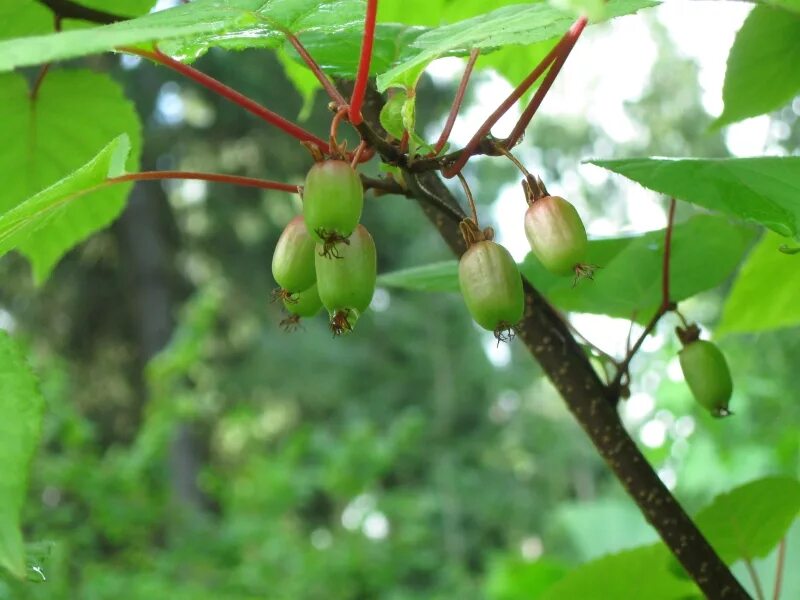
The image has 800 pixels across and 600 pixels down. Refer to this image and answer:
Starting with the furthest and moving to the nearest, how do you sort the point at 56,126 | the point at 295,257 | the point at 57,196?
the point at 56,126
the point at 295,257
the point at 57,196

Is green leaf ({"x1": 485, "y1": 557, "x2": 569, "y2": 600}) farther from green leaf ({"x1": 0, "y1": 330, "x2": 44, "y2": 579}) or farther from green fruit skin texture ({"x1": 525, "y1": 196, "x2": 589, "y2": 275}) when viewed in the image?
green leaf ({"x1": 0, "y1": 330, "x2": 44, "y2": 579})

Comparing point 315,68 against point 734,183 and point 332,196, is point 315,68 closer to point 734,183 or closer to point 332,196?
point 332,196

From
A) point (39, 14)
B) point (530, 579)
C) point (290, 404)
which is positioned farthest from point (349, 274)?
point (290, 404)

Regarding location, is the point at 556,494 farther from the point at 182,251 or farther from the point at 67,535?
the point at 67,535

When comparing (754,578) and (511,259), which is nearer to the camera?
(511,259)

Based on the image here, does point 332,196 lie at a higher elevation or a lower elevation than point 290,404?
lower

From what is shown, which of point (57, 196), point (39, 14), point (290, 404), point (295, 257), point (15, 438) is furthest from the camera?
point (290, 404)

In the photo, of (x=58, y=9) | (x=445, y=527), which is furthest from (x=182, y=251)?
(x=58, y=9)

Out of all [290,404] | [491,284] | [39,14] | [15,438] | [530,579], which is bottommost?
[15,438]
